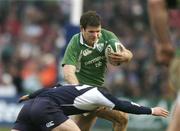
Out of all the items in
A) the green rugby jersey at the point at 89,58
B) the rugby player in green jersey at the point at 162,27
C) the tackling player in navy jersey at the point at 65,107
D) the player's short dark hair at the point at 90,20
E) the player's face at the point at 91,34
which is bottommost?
the tackling player in navy jersey at the point at 65,107

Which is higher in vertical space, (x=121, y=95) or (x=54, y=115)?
(x=54, y=115)

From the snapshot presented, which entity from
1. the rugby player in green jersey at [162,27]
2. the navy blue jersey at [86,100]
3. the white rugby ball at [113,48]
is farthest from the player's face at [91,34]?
the rugby player in green jersey at [162,27]

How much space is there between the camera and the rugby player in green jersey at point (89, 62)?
32.8 feet

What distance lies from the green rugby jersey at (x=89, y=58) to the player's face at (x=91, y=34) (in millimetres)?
97

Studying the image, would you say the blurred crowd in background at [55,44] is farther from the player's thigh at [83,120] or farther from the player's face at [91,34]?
the player's face at [91,34]

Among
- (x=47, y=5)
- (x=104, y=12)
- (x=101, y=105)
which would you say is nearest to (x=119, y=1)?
(x=104, y=12)

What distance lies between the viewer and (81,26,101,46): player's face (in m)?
9.80

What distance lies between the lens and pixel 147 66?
63.2ft

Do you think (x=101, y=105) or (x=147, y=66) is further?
(x=147, y=66)

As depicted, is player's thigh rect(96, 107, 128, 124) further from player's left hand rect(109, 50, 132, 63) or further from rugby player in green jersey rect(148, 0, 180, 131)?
rugby player in green jersey rect(148, 0, 180, 131)

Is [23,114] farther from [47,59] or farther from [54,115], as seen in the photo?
[47,59]

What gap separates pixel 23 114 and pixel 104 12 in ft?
41.0

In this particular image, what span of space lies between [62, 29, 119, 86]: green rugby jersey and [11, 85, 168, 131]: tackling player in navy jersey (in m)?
1.19

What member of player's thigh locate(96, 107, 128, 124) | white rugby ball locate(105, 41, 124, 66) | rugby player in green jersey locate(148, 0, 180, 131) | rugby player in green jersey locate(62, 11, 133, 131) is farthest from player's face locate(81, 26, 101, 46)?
rugby player in green jersey locate(148, 0, 180, 131)
